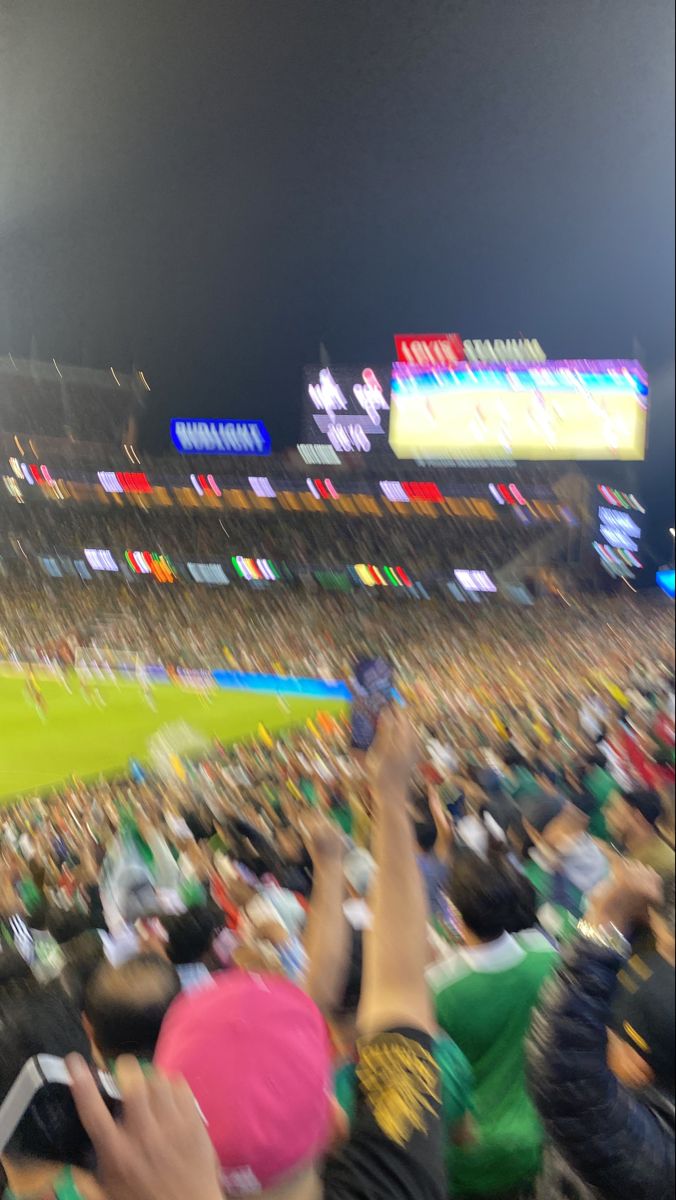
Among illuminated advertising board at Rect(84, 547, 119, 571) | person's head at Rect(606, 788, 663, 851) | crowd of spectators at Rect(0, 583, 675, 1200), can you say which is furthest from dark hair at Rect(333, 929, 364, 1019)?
illuminated advertising board at Rect(84, 547, 119, 571)

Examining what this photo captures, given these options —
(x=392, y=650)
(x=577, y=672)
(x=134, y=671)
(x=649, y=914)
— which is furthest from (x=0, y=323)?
(x=649, y=914)

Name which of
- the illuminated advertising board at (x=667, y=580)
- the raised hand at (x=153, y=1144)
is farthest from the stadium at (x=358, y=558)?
the raised hand at (x=153, y=1144)

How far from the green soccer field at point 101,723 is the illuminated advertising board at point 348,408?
0.21 m

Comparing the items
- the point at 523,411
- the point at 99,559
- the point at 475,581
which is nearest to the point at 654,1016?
the point at 475,581

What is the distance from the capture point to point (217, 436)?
2.58 ft

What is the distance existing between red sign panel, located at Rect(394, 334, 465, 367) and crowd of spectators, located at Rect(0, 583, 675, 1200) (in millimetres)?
190

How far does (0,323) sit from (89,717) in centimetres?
37

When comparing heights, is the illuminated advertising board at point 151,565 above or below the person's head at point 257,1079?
above

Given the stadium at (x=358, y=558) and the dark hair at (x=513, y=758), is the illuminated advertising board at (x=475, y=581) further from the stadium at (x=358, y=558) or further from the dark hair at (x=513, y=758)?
the dark hair at (x=513, y=758)

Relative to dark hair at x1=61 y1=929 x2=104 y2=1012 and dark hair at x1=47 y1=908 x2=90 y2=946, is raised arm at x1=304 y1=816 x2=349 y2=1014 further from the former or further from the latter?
dark hair at x1=47 y1=908 x2=90 y2=946

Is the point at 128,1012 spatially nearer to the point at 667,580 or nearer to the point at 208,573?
the point at 208,573

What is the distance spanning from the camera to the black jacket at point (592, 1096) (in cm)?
53

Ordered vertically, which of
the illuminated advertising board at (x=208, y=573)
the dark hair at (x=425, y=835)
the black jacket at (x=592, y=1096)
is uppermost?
the illuminated advertising board at (x=208, y=573)

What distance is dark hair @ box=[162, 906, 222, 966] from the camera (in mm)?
910
